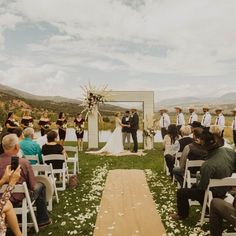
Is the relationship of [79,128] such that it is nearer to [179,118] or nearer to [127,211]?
[179,118]

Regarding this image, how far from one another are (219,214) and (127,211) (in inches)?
106

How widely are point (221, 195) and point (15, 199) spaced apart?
3164 mm

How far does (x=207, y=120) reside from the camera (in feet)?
55.6

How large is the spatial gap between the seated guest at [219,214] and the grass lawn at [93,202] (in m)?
0.83

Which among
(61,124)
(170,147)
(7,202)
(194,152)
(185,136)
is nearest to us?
(7,202)

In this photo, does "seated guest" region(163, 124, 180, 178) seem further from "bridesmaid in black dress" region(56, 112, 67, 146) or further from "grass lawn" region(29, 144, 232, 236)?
"bridesmaid in black dress" region(56, 112, 67, 146)

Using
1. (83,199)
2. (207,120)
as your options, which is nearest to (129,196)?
(83,199)

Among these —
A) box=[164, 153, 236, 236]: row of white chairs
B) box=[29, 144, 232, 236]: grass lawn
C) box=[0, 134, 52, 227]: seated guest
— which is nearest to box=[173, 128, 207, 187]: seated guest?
box=[164, 153, 236, 236]: row of white chairs

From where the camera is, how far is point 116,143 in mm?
18062

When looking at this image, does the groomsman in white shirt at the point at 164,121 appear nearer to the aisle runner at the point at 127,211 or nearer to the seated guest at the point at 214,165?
the aisle runner at the point at 127,211

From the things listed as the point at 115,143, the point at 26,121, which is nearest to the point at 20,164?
the point at 26,121

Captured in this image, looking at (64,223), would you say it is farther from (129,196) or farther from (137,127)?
(137,127)

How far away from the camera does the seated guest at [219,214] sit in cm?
498

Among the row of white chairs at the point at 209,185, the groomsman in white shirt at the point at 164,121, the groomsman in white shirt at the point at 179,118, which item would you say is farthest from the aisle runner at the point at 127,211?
the groomsman in white shirt at the point at 164,121
